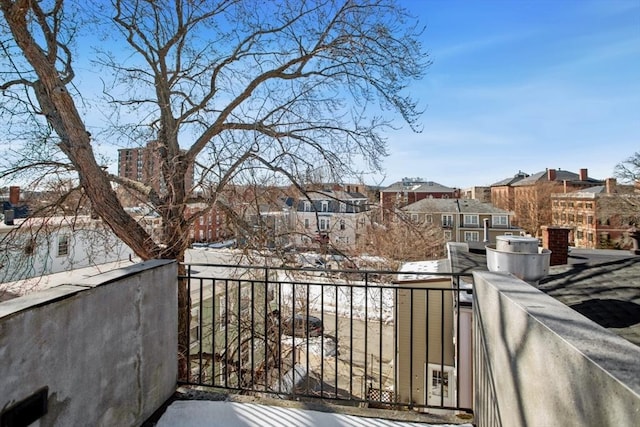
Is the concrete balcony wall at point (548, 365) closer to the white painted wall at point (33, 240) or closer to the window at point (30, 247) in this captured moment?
the white painted wall at point (33, 240)

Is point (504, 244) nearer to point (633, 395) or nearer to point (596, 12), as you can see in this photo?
point (633, 395)

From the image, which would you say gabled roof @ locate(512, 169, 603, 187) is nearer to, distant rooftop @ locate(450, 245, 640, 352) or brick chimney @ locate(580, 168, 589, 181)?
brick chimney @ locate(580, 168, 589, 181)

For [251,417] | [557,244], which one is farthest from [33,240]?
[557,244]

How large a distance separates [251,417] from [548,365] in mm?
2018

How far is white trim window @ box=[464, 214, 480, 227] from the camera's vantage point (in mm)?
28844

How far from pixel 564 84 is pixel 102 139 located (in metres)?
12.4

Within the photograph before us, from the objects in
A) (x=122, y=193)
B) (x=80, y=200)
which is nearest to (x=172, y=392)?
(x=80, y=200)

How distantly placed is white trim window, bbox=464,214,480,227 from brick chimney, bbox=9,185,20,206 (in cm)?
2952

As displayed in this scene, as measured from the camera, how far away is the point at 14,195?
6270 millimetres

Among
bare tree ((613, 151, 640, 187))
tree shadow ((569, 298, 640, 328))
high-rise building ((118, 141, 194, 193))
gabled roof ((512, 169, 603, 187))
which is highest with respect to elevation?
gabled roof ((512, 169, 603, 187))

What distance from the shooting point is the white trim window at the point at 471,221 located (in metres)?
28.8

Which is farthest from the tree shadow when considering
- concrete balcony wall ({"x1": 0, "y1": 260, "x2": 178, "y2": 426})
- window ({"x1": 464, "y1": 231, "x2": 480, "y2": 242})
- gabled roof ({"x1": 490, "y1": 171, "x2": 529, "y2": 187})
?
gabled roof ({"x1": 490, "y1": 171, "x2": 529, "y2": 187})

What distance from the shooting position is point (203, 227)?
270 inches

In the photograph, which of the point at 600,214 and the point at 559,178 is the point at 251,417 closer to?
the point at 600,214
